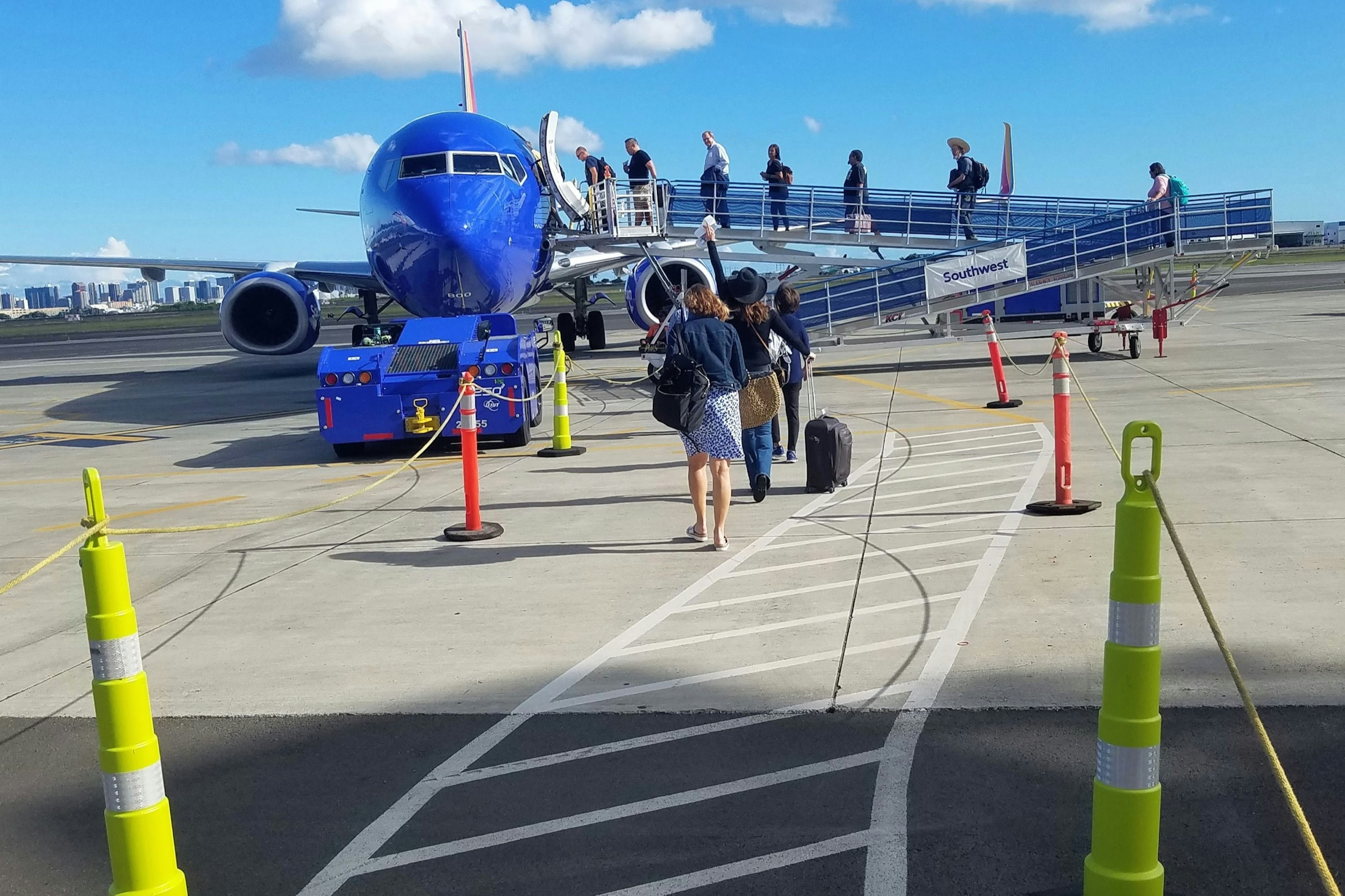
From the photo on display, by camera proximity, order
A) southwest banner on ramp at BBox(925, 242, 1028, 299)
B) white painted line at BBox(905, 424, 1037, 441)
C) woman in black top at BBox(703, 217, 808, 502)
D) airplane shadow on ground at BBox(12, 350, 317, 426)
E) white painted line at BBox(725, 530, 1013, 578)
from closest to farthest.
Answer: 1. white painted line at BBox(725, 530, 1013, 578)
2. woman in black top at BBox(703, 217, 808, 502)
3. white painted line at BBox(905, 424, 1037, 441)
4. airplane shadow on ground at BBox(12, 350, 317, 426)
5. southwest banner on ramp at BBox(925, 242, 1028, 299)

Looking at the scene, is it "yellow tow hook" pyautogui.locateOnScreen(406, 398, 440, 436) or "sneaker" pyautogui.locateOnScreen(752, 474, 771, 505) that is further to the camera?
"yellow tow hook" pyautogui.locateOnScreen(406, 398, 440, 436)

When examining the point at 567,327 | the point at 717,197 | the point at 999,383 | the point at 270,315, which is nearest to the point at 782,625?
the point at 999,383

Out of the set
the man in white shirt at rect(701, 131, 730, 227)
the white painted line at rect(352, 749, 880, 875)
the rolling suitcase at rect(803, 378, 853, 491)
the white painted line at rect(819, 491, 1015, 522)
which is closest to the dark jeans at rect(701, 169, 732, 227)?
the man in white shirt at rect(701, 131, 730, 227)

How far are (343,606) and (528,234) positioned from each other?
11.2 metres

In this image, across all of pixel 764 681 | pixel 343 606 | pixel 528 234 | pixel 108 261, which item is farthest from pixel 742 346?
pixel 108 261

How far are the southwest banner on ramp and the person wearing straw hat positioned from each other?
2.74 meters

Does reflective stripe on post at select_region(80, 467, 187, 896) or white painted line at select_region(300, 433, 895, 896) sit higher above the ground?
reflective stripe on post at select_region(80, 467, 187, 896)

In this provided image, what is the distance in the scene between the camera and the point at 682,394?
25.2ft

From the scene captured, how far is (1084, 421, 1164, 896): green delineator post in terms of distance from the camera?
110 inches

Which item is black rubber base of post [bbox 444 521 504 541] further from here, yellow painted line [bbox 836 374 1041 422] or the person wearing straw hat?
the person wearing straw hat

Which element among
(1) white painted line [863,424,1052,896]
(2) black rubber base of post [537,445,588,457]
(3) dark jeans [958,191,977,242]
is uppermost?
(3) dark jeans [958,191,977,242]

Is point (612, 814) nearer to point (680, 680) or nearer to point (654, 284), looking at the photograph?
point (680, 680)

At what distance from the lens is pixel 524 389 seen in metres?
13.2

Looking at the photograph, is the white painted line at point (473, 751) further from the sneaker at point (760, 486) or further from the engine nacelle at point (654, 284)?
the engine nacelle at point (654, 284)
